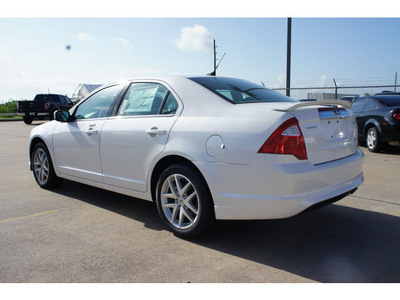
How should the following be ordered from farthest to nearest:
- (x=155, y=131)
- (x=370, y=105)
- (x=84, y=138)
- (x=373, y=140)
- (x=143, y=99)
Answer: (x=370, y=105) < (x=373, y=140) < (x=84, y=138) < (x=143, y=99) < (x=155, y=131)

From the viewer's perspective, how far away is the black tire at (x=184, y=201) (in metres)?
3.29

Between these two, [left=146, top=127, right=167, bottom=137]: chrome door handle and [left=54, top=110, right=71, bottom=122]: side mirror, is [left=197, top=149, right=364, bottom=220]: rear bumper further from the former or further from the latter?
[left=54, top=110, right=71, bottom=122]: side mirror

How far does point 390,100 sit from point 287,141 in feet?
23.5

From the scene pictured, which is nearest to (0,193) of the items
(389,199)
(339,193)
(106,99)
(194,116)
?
(106,99)

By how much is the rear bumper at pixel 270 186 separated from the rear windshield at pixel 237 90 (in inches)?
28.3

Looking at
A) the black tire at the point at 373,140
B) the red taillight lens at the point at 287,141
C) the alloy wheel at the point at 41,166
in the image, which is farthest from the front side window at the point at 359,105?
the alloy wheel at the point at 41,166

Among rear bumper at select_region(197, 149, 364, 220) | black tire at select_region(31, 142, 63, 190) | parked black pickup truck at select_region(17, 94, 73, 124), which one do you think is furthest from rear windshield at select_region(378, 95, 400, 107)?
parked black pickup truck at select_region(17, 94, 73, 124)

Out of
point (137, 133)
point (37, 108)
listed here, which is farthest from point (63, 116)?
point (37, 108)

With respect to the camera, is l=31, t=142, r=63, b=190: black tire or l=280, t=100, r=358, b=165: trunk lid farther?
l=31, t=142, r=63, b=190: black tire

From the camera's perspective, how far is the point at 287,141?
116 inches

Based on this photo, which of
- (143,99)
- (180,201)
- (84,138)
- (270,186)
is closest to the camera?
(270,186)

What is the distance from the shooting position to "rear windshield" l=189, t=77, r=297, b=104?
140 inches

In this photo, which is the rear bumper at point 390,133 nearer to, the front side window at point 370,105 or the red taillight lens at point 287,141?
the front side window at point 370,105

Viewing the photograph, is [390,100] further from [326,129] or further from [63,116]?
[63,116]
